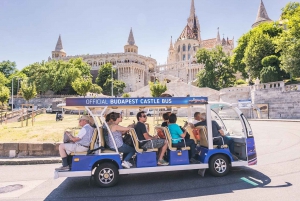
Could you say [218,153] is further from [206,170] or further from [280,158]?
[280,158]

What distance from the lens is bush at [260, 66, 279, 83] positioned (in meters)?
34.5

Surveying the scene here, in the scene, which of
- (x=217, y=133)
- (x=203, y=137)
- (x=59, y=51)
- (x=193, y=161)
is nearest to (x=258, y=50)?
(x=217, y=133)

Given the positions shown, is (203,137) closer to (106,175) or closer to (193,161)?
(193,161)

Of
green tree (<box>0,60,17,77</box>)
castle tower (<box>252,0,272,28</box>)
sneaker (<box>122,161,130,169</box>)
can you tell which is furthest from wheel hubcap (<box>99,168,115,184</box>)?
green tree (<box>0,60,17,77</box>)

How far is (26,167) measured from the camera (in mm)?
8117

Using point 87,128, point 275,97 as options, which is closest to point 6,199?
point 87,128

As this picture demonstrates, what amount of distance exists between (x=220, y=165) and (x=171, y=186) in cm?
169

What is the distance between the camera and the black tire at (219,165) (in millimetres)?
6449

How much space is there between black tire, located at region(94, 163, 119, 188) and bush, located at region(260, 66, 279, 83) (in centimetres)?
3537

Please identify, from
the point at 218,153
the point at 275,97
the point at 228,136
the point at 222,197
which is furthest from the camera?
the point at 275,97

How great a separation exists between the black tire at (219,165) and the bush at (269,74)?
33.1 metres

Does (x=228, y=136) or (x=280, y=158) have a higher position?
(x=228, y=136)

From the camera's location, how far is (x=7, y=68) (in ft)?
285

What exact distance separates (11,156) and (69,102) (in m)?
5.35
